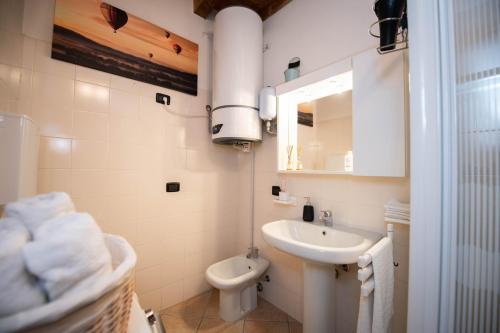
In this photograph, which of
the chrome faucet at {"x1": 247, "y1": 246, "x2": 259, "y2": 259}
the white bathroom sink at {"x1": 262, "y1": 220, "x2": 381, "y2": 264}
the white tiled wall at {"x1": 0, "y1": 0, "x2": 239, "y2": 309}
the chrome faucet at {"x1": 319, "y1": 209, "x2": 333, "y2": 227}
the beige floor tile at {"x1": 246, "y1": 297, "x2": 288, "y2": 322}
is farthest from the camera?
the chrome faucet at {"x1": 247, "y1": 246, "x2": 259, "y2": 259}

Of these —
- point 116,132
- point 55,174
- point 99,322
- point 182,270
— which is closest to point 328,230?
point 99,322

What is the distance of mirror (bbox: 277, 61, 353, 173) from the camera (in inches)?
48.3

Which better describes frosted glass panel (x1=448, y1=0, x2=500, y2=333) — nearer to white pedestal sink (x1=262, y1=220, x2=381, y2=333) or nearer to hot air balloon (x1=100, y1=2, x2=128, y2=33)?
white pedestal sink (x1=262, y1=220, x2=381, y2=333)

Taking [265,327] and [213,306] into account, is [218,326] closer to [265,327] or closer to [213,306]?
[213,306]

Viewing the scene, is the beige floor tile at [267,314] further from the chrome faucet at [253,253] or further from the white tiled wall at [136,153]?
the white tiled wall at [136,153]

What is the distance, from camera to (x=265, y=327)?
4.33 feet

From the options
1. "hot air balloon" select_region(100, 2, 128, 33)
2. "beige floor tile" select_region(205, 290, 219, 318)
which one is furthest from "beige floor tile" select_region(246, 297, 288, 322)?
"hot air balloon" select_region(100, 2, 128, 33)

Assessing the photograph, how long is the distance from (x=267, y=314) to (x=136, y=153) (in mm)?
1519

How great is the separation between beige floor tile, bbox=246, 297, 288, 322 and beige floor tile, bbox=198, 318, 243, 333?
0.36 ft

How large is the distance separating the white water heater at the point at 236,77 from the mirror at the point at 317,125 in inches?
9.0

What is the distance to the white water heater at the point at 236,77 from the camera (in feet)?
4.67

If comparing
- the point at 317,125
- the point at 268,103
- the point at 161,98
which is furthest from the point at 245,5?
the point at 317,125

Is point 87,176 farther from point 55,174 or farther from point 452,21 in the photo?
point 452,21

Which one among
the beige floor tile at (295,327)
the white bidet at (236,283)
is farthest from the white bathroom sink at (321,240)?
the beige floor tile at (295,327)
